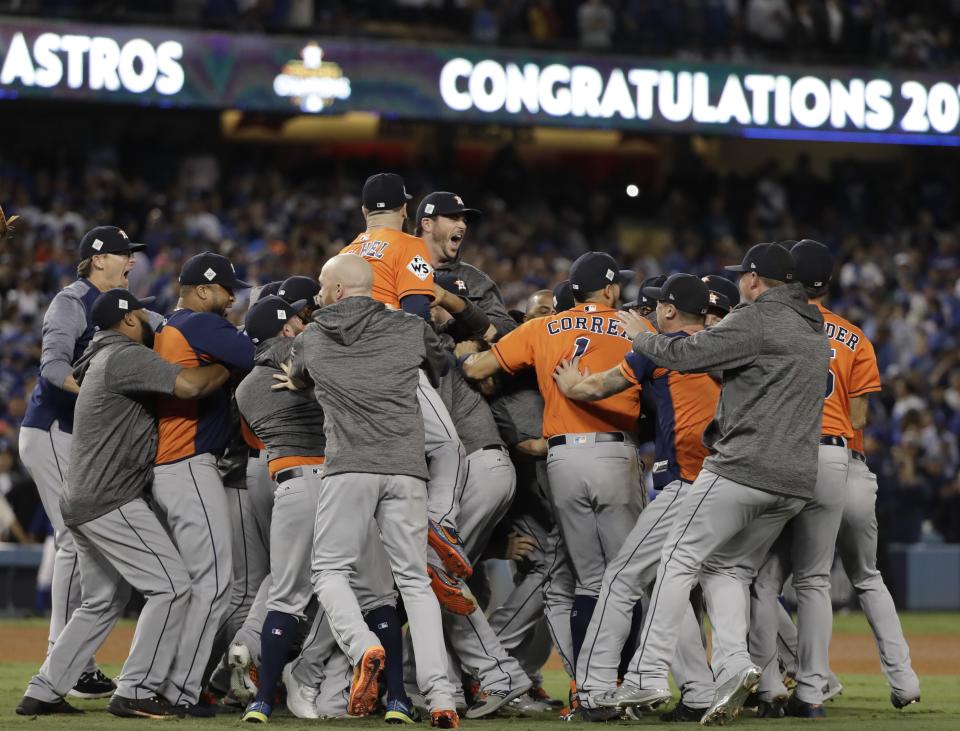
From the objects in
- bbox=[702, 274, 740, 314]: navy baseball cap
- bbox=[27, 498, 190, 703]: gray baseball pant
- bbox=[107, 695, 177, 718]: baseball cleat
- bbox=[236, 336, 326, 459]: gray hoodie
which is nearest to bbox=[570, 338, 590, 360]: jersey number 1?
bbox=[702, 274, 740, 314]: navy baseball cap

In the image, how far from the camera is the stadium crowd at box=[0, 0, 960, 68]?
790 inches

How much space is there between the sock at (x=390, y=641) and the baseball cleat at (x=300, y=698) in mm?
520

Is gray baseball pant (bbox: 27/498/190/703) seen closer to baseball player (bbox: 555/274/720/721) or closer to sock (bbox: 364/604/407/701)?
sock (bbox: 364/604/407/701)

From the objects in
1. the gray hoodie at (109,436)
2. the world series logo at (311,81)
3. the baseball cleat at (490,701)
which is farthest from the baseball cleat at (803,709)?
the world series logo at (311,81)

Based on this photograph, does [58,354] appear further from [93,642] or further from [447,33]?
[447,33]

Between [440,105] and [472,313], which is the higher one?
[440,105]

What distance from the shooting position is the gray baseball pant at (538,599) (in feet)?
24.5

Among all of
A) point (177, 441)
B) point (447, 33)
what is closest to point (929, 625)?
point (177, 441)

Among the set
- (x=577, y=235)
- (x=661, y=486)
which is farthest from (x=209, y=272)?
(x=577, y=235)

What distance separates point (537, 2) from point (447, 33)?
184 centimetres

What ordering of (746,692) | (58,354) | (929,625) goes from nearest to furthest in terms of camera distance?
(746,692) < (58,354) < (929,625)

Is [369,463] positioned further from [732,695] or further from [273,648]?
[732,695]

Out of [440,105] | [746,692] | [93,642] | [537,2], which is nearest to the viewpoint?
[746,692]

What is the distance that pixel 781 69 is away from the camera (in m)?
21.2
